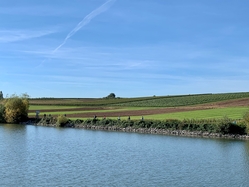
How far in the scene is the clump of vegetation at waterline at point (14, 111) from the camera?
81250mm

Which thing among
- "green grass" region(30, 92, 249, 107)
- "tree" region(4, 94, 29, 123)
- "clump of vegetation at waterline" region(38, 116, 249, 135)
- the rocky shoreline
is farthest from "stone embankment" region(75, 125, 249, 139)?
"green grass" region(30, 92, 249, 107)

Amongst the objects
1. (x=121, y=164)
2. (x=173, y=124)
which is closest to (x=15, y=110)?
(x=173, y=124)

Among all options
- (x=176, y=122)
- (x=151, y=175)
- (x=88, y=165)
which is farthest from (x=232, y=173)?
(x=176, y=122)

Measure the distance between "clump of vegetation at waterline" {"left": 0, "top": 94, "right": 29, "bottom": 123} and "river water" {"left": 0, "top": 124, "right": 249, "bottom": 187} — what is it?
130 feet

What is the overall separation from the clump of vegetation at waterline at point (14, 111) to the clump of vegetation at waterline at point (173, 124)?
30.4ft

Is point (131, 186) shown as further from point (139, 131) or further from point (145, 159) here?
point (139, 131)

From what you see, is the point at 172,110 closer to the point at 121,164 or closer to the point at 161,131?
A: the point at 161,131

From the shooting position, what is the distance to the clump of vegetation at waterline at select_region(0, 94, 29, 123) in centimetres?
8125

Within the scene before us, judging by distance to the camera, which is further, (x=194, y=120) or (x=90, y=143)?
(x=194, y=120)

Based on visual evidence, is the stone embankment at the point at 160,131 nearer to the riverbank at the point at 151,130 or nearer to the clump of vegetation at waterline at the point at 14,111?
the riverbank at the point at 151,130

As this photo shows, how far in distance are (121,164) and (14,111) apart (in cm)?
5676

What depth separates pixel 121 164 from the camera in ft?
98.8

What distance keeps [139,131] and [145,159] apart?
95.1 ft

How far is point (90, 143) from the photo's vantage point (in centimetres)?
4409
